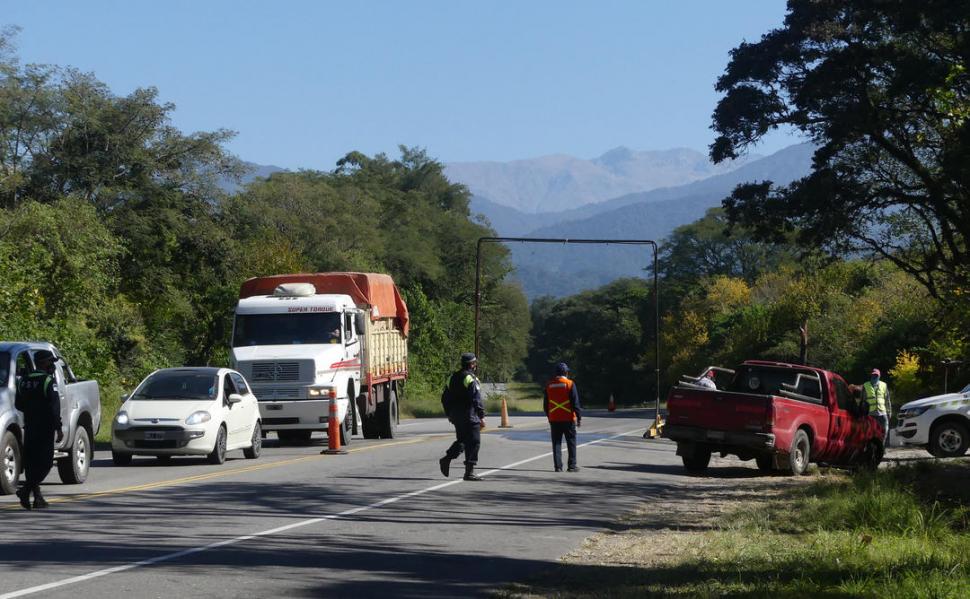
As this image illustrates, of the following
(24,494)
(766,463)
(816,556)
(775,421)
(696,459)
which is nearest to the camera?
(816,556)

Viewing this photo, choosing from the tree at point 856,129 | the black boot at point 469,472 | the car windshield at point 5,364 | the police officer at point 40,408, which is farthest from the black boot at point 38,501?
the tree at point 856,129

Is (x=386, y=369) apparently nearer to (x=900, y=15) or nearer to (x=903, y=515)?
(x=900, y=15)

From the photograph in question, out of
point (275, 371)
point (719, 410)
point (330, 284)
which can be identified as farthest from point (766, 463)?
point (330, 284)

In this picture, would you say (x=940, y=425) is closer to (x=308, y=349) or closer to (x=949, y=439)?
(x=949, y=439)

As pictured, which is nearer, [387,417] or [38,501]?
[38,501]

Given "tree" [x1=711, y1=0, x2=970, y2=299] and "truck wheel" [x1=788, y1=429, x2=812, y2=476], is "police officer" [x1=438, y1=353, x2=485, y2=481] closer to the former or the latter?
"truck wheel" [x1=788, y1=429, x2=812, y2=476]

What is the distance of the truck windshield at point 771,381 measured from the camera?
22.4 metres

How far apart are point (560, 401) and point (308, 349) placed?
790 centimetres

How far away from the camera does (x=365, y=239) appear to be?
254 ft

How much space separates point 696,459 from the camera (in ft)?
74.0

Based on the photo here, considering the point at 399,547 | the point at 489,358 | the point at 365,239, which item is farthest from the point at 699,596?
the point at 489,358

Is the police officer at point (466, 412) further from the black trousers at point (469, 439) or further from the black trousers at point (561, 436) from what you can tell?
the black trousers at point (561, 436)

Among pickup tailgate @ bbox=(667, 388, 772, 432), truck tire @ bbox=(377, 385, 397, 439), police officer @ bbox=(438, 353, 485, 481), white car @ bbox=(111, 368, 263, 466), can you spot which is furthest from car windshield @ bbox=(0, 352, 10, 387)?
truck tire @ bbox=(377, 385, 397, 439)

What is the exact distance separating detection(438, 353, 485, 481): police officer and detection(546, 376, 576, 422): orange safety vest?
93.3 inches
